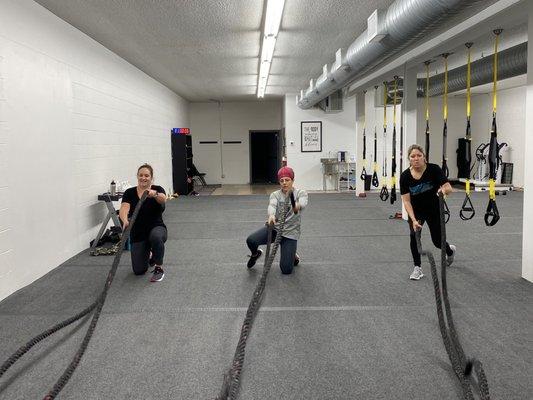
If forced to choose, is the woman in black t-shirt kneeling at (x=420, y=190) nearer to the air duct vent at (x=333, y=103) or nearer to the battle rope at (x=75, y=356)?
the battle rope at (x=75, y=356)

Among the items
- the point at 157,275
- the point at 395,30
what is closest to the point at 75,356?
the point at 157,275

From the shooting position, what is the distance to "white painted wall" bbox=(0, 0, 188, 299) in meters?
3.85

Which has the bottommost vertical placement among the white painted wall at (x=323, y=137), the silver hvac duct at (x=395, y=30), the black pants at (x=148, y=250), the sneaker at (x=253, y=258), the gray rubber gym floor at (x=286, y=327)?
the gray rubber gym floor at (x=286, y=327)

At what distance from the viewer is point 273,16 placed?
4707 millimetres

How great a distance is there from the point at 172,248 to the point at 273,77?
5.06 meters

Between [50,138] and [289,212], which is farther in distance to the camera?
[50,138]

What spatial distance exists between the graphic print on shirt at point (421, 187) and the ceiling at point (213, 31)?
188 cm

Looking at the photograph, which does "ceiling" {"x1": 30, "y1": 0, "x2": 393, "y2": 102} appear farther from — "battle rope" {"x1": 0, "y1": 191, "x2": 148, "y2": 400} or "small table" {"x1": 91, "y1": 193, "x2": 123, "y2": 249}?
"battle rope" {"x1": 0, "y1": 191, "x2": 148, "y2": 400}

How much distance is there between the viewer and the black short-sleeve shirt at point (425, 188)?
3.87 m

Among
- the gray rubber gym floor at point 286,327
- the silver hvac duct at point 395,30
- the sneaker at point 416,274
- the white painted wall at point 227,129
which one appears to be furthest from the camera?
the white painted wall at point 227,129

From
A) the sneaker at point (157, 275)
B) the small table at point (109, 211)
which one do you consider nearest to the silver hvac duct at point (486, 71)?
the sneaker at point (157, 275)

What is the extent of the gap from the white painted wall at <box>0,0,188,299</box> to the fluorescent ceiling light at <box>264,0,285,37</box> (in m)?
2.26

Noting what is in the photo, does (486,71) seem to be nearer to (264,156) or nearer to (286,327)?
(286,327)

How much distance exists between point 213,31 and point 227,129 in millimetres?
9227
